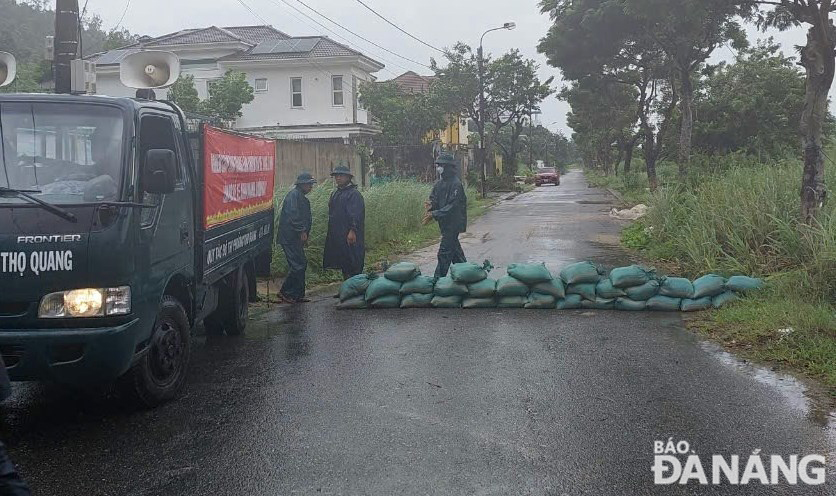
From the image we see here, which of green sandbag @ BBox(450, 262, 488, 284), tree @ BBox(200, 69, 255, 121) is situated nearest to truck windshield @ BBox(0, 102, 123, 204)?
green sandbag @ BBox(450, 262, 488, 284)

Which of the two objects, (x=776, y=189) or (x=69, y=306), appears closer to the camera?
(x=69, y=306)

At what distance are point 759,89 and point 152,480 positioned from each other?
89.7 ft

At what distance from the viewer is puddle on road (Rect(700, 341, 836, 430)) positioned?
16.6ft

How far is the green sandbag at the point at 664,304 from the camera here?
28.5ft

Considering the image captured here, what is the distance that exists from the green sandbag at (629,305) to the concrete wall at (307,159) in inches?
288

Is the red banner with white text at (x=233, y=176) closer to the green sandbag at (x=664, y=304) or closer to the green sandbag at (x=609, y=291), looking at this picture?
the green sandbag at (x=609, y=291)

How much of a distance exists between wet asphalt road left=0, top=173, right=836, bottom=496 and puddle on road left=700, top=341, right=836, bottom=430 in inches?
0.9

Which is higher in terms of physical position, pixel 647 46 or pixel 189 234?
pixel 647 46

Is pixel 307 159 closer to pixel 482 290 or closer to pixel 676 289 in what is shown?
pixel 482 290

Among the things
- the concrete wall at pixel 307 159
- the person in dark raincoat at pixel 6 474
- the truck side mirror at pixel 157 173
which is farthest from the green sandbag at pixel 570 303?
the concrete wall at pixel 307 159

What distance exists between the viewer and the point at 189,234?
5.90 m

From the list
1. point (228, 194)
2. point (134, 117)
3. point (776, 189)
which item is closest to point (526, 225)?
point (776, 189)

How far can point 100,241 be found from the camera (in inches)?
179

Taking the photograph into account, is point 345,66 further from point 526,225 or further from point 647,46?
point 526,225
